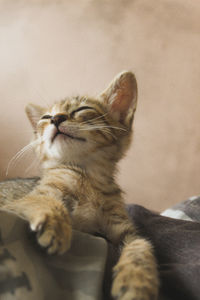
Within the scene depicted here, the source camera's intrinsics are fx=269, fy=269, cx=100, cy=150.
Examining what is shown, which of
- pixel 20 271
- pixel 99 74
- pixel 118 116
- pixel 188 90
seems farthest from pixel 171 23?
pixel 20 271

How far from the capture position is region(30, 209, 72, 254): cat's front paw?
0.49m

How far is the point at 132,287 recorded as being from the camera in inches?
18.0

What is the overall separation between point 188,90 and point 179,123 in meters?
0.25

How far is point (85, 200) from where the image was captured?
776 millimetres

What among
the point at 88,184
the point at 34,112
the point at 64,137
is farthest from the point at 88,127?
the point at 34,112

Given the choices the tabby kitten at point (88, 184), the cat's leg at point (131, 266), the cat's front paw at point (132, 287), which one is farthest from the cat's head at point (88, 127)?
the cat's front paw at point (132, 287)

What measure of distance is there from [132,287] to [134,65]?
5.79 ft

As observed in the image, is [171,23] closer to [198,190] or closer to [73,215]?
[198,190]

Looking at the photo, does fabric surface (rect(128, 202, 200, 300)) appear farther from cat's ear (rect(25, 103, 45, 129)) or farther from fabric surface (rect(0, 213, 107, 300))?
cat's ear (rect(25, 103, 45, 129))

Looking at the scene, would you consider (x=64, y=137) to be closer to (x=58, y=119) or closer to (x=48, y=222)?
(x=58, y=119)

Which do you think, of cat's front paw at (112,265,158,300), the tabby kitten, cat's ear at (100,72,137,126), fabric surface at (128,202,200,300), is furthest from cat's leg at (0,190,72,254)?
cat's ear at (100,72,137,126)

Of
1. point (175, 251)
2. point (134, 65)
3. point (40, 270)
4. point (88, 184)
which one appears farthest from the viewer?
point (134, 65)

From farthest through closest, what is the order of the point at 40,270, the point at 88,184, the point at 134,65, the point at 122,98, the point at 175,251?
1. the point at 134,65
2. the point at 122,98
3. the point at 88,184
4. the point at 175,251
5. the point at 40,270

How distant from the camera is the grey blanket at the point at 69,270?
411mm
